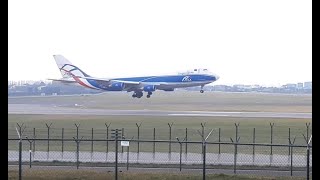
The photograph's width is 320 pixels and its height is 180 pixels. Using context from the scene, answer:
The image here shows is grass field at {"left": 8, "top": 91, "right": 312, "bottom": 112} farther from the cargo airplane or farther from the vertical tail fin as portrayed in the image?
the vertical tail fin

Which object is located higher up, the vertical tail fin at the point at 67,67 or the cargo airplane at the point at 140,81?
the vertical tail fin at the point at 67,67

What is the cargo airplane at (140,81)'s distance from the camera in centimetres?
5544

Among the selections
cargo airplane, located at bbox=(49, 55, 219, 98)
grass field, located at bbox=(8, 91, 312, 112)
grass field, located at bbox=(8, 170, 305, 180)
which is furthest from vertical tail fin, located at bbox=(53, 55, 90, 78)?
grass field, located at bbox=(8, 170, 305, 180)

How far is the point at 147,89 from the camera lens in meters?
55.2

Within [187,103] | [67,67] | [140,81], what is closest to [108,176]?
[140,81]

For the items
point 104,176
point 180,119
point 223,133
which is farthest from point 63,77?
point 104,176

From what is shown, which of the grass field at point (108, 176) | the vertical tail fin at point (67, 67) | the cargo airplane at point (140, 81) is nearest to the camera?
the grass field at point (108, 176)

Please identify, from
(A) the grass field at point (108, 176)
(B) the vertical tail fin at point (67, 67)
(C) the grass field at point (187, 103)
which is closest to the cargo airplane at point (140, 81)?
(B) the vertical tail fin at point (67, 67)

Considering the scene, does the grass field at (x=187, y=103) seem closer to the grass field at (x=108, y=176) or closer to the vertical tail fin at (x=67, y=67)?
the vertical tail fin at (x=67, y=67)

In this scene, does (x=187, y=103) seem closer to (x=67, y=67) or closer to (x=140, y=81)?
(x=140, y=81)

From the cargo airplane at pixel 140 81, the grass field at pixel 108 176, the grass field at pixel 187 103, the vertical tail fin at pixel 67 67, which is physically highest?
the vertical tail fin at pixel 67 67
